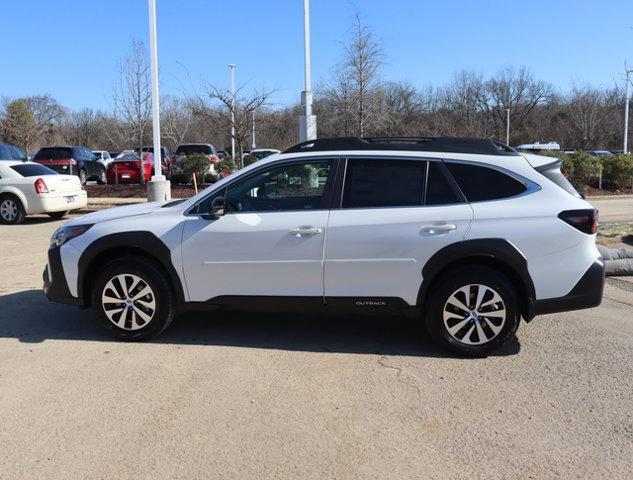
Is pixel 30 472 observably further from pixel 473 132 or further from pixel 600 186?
pixel 473 132

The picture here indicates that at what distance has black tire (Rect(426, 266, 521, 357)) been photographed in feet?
15.1

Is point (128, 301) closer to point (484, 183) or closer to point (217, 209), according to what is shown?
point (217, 209)

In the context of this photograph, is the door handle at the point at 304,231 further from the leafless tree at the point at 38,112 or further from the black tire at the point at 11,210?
the leafless tree at the point at 38,112

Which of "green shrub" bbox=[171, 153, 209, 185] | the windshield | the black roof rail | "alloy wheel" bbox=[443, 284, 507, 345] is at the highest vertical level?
the windshield

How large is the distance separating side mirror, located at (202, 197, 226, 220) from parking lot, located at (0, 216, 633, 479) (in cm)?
113

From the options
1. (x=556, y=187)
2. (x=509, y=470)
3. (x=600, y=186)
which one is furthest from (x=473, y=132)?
(x=509, y=470)

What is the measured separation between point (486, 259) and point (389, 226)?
2.73 feet

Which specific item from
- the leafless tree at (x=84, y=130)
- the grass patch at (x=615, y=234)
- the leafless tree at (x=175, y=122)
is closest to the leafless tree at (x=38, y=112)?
the leafless tree at (x=84, y=130)

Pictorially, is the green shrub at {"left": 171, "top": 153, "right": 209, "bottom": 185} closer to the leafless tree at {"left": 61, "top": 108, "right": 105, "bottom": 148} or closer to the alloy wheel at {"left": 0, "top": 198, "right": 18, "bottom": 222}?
the alloy wheel at {"left": 0, "top": 198, "right": 18, "bottom": 222}

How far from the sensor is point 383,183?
4824 mm

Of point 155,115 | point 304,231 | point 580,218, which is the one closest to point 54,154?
point 155,115

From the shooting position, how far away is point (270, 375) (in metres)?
4.38

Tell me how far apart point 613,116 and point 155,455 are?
57527 millimetres

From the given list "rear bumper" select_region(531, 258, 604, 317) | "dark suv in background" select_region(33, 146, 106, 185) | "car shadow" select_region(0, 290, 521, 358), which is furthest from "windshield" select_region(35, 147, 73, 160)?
"rear bumper" select_region(531, 258, 604, 317)
